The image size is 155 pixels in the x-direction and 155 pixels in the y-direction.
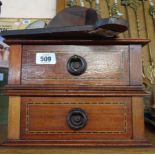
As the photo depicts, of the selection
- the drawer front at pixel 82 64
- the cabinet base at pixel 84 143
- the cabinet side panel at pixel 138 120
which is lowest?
the cabinet base at pixel 84 143

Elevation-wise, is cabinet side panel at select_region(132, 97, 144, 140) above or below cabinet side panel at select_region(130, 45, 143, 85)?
below

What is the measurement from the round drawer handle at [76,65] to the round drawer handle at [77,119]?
83 mm

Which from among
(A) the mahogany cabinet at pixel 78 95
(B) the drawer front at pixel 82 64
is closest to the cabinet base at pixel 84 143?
(A) the mahogany cabinet at pixel 78 95

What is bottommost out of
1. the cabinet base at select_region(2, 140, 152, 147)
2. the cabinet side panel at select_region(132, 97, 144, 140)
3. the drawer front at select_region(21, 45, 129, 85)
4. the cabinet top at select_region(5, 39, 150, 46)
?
the cabinet base at select_region(2, 140, 152, 147)

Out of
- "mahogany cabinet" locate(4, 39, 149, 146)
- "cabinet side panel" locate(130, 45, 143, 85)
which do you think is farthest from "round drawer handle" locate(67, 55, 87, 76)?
"cabinet side panel" locate(130, 45, 143, 85)

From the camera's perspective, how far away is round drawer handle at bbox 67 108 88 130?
59 cm

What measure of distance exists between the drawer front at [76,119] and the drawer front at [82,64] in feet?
Result: 0.14

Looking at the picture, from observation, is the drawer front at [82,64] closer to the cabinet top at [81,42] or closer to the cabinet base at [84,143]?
the cabinet top at [81,42]

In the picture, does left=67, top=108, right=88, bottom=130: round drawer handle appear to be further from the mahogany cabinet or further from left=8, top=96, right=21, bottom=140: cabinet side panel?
left=8, top=96, right=21, bottom=140: cabinet side panel

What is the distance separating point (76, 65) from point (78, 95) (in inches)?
2.7

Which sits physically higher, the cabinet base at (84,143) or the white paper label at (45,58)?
the white paper label at (45,58)

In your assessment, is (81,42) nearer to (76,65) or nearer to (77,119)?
(76,65)

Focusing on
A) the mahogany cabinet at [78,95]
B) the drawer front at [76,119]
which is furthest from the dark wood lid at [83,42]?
the drawer front at [76,119]

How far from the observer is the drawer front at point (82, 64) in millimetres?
602
